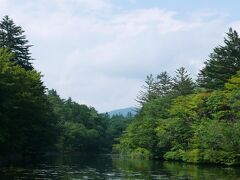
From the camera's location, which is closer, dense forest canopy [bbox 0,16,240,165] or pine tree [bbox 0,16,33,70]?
dense forest canopy [bbox 0,16,240,165]

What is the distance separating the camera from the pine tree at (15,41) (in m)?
76.0

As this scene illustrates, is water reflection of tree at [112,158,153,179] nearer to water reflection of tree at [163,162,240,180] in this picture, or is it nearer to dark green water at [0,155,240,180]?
dark green water at [0,155,240,180]

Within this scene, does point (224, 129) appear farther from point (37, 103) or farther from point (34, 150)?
point (34, 150)

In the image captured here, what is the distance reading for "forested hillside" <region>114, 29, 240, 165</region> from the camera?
51897mm

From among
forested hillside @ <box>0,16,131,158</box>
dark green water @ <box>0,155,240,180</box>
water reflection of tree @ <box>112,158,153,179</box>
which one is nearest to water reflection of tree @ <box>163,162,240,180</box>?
dark green water @ <box>0,155,240,180</box>

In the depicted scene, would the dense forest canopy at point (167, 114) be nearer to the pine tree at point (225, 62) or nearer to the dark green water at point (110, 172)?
the pine tree at point (225, 62)

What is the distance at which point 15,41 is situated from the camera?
3022 inches

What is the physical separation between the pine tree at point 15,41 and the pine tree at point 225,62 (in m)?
29.0

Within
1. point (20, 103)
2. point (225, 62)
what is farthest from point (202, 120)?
point (20, 103)

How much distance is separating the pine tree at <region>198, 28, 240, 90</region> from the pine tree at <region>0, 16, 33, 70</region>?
28991 millimetres

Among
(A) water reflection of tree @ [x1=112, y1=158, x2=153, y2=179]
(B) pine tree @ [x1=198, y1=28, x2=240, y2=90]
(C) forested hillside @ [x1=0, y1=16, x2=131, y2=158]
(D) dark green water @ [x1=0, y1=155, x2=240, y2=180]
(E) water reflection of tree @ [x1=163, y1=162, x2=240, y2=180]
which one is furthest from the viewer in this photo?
(B) pine tree @ [x1=198, y1=28, x2=240, y2=90]

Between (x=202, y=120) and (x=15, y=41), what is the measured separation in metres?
33.3

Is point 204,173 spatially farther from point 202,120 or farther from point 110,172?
point 202,120

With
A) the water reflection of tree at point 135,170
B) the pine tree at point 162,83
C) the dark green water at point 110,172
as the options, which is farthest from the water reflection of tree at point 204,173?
the pine tree at point 162,83
